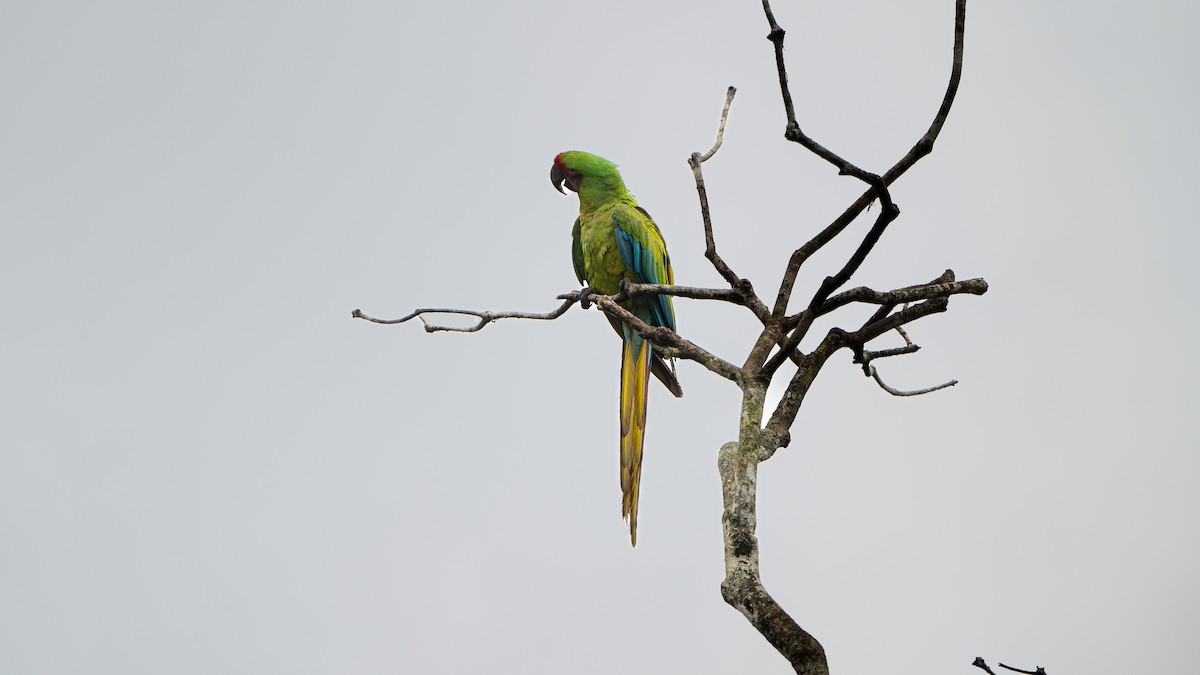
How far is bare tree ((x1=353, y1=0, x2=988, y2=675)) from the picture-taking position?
178 centimetres

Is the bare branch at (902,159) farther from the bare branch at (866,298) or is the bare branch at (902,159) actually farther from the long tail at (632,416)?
the long tail at (632,416)

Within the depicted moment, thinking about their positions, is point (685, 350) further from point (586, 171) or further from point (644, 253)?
point (586, 171)

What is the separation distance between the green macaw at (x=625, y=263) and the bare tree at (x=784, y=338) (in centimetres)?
167

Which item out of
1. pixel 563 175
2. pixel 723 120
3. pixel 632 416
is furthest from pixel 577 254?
pixel 723 120

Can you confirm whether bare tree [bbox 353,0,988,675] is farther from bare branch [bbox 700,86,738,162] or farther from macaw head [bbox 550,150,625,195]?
macaw head [bbox 550,150,625,195]

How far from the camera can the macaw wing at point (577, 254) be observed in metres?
5.96

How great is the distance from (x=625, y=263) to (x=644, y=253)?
4.8 inches

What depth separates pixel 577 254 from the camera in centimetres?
601

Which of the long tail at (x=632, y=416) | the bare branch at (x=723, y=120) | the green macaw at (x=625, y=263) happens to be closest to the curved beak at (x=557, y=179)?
the green macaw at (x=625, y=263)

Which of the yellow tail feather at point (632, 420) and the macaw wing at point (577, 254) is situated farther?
the macaw wing at point (577, 254)

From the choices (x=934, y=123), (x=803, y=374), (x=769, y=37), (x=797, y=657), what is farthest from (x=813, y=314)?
(x=797, y=657)

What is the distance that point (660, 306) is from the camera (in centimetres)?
527

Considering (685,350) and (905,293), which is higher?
(905,293)

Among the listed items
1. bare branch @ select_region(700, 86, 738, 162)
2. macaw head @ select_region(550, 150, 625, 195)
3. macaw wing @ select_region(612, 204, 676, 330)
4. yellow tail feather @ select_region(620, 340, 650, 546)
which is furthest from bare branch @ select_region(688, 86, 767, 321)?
macaw head @ select_region(550, 150, 625, 195)
